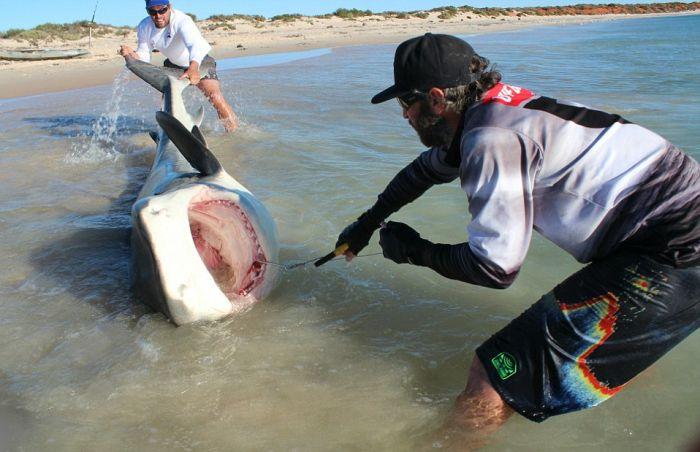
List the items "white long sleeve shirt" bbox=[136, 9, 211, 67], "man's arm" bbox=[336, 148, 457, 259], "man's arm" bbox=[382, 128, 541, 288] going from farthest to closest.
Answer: "white long sleeve shirt" bbox=[136, 9, 211, 67] → "man's arm" bbox=[336, 148, 457, 259] → "man's arm" bbox=[382, 128, 541, 288]

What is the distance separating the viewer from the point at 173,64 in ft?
27.8

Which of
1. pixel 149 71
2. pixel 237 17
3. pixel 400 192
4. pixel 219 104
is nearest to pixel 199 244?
pixel 400 192

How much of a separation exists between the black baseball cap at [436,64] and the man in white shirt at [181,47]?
5947mm

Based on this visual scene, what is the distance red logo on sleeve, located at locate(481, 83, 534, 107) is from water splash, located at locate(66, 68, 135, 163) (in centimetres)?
596

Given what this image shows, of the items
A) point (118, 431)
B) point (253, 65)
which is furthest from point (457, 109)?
point (253, 65)

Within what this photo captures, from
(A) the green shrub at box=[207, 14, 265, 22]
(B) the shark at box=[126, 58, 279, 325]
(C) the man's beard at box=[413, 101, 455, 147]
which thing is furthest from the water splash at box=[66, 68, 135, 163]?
(A) the green shrub at box=[207, 14, 265, 22]

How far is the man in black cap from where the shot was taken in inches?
83.4

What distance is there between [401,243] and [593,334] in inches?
32.1

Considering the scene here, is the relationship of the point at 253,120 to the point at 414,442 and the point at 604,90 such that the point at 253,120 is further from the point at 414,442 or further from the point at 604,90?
the point at 414,442

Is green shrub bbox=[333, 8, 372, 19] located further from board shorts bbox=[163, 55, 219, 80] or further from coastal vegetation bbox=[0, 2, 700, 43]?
board shorts bbox=[163, 55, 219, 80]

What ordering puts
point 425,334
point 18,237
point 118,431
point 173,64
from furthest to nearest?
point 173,64 < point 18,237 < point 425,334 < point 118,431

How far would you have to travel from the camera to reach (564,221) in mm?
2248

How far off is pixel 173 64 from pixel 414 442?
7271 millimetres

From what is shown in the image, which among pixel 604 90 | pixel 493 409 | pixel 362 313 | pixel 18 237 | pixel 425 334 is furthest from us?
pixel 604 90
